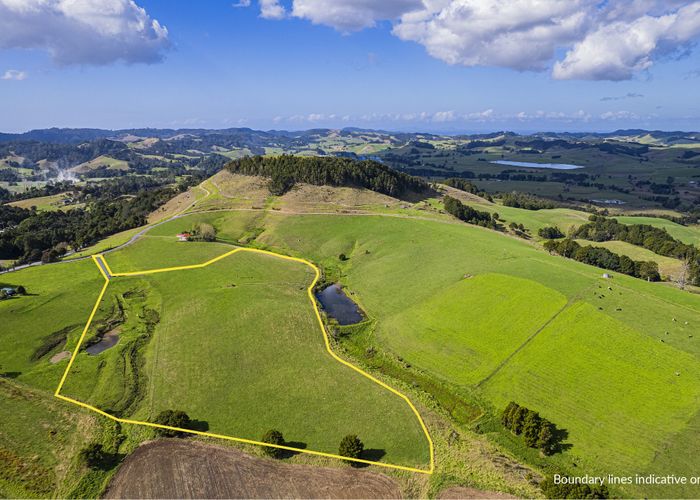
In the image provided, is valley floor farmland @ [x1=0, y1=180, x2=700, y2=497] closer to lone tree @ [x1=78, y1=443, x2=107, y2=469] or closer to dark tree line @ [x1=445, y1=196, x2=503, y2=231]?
lone tree @ [x1=78, y1=443, x2=107, y2=469]

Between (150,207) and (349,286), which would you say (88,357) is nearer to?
(349,286)

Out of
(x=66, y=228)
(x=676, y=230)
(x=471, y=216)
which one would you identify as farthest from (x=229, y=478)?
(x=676, y=230)

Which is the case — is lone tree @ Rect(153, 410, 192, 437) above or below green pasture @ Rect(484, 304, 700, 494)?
below

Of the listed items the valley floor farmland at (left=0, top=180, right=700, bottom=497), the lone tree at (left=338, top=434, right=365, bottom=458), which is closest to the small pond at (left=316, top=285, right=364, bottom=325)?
the valley floor farmland at (left=0, top=180, right=700, bottom=497)

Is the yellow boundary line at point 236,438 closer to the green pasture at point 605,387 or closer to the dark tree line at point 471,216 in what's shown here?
the green pasture at point 605,387

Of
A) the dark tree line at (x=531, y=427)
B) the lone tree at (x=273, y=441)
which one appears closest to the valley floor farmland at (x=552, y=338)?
the dark tree line at (x=531, y=427)

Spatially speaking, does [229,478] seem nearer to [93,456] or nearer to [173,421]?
[173,421]

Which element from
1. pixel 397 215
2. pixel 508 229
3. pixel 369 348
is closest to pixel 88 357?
pixel 369 348
